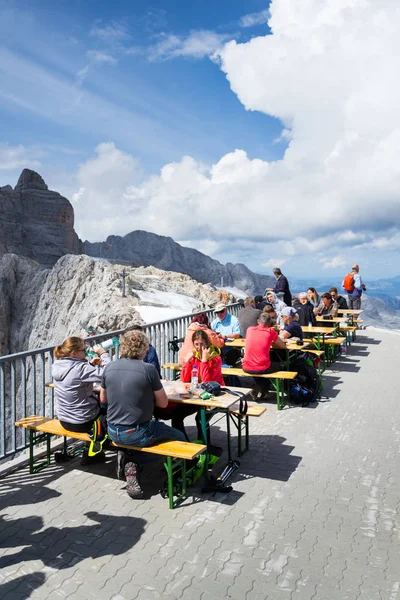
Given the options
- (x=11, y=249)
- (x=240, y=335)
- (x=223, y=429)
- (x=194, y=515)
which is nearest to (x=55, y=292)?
(x=240, y=335)

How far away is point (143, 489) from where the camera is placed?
5.09m

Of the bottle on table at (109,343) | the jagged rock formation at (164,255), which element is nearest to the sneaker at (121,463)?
the bottle on table at (109,343)

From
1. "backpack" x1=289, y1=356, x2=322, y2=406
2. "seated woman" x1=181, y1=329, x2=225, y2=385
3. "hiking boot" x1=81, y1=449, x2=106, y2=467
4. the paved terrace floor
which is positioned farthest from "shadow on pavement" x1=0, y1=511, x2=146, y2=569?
"backpack" x1=289, y1=356, x2=322, y2=406

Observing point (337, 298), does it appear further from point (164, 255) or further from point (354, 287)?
point (164, 255)

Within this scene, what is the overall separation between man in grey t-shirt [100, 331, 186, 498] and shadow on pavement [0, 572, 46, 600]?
4.40 ft

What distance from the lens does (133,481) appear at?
16.0ft

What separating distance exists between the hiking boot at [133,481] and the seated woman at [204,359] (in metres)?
1.45

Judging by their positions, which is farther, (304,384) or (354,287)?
(354,287)

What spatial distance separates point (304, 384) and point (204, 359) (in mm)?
3062

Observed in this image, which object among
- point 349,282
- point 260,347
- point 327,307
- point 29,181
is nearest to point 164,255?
point 29,181

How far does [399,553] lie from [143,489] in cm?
245

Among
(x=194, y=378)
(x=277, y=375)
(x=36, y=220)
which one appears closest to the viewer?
(x=194, y=378)

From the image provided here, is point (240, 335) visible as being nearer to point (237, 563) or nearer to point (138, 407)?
point (138, 407)

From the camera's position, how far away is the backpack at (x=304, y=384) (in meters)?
8.20
